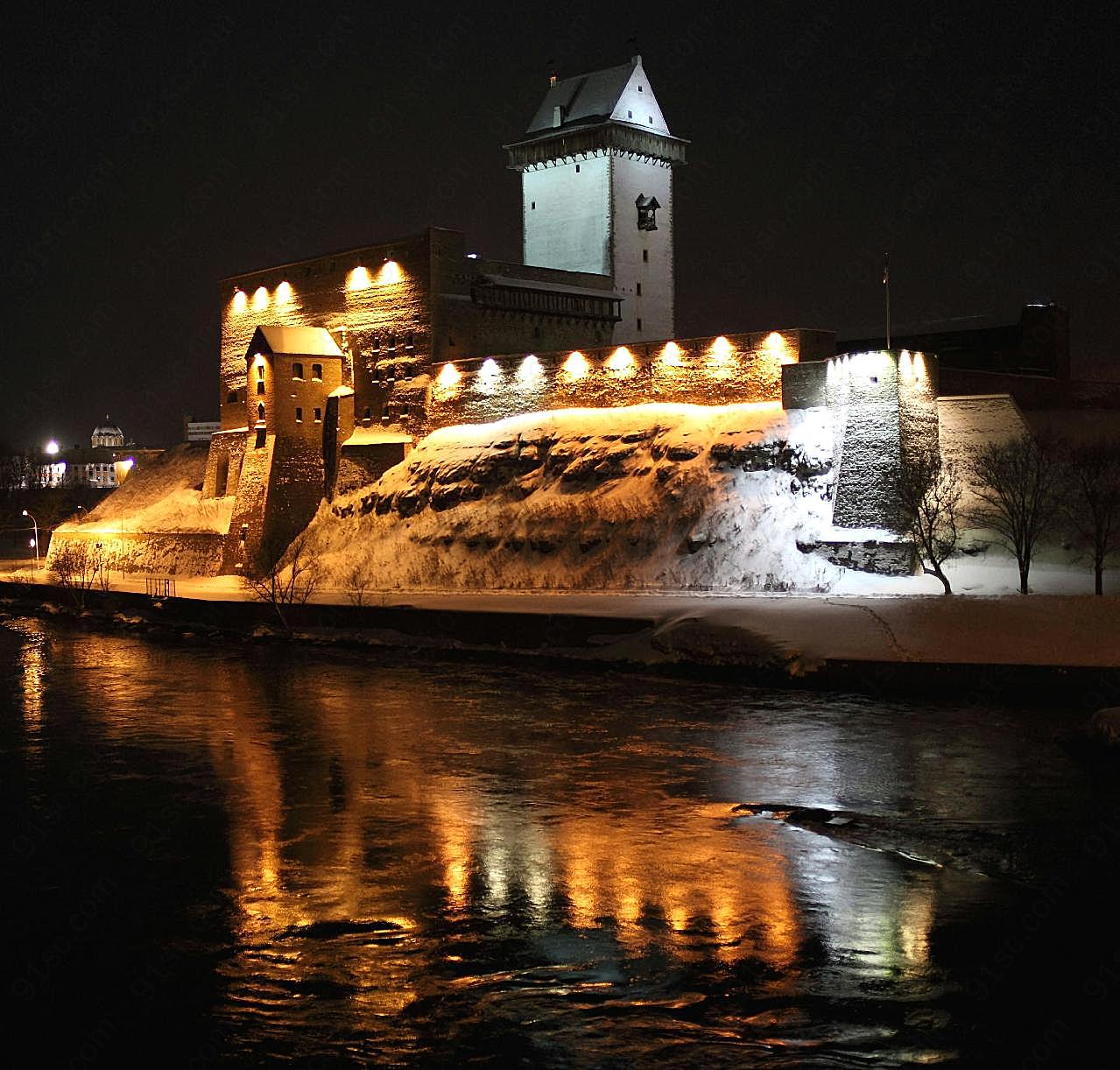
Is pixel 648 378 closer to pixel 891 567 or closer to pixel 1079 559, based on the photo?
pixel 891 567

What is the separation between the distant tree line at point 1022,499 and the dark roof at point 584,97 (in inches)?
813

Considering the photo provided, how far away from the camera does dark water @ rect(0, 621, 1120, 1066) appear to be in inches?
252

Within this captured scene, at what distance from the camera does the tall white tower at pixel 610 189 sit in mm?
38906

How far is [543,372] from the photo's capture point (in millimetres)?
30109

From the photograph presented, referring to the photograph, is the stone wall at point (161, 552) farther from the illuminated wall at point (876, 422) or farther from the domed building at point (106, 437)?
the domed building at point (106, 437)

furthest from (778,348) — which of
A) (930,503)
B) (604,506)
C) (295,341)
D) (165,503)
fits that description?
(165,503)

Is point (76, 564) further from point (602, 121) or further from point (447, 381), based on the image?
point (602, 121)

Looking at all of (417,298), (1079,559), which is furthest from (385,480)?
(1079,559)

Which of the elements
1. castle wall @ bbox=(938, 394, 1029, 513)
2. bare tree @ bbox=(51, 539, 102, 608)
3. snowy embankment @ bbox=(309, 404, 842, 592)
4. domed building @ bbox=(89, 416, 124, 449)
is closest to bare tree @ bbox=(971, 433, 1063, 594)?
castle wall @ bbox=(938, 394, 1029, 513)

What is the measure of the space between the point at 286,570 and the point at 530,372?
7.60m

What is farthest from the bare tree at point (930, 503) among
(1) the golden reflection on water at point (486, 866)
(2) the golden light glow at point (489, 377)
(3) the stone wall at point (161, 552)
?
(3) the stone wall at point (161, 552)

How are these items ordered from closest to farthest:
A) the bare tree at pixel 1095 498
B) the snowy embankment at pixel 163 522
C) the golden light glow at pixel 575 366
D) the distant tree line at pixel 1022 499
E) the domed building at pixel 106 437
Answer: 1. the bare tree at pixel 1095 498
2. the distant tree line at pixel 1022 499
3. the golden light glow at pixel 575 366
4. the snowy embankment at pixel 163 522
5. the domed building at pixel 106 437

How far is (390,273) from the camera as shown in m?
33.3

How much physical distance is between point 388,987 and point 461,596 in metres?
18.3
